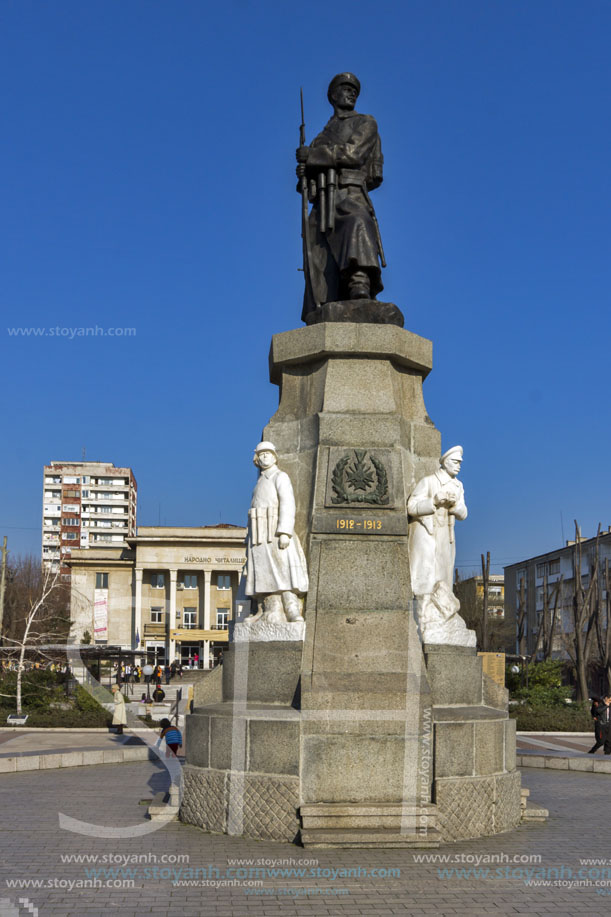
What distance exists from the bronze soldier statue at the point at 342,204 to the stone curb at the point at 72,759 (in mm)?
8971

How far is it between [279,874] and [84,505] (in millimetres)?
146403

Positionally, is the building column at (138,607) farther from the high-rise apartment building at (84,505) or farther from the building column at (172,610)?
the high-rise apartment building at (84,505)

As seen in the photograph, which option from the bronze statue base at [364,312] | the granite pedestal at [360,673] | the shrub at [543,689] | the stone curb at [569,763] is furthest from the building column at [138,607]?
the bronze statue base at [364,312]

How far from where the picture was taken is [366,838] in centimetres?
907

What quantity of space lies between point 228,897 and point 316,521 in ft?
14.4

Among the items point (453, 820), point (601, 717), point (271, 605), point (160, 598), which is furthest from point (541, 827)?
point (160, 598)

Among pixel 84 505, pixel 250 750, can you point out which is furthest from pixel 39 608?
pixel 84 505

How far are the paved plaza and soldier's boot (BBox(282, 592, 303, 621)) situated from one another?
7.81 feet

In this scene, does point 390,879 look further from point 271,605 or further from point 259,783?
point 271,605

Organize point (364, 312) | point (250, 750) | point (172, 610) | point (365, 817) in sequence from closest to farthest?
point (365, 817)
point (250, 750)
point (364, 312)
point (172, 610)

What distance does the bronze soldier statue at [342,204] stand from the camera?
12742 mm

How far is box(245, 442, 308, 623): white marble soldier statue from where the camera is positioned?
1080 centimetres

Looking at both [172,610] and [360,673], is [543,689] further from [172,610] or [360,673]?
[172,610]

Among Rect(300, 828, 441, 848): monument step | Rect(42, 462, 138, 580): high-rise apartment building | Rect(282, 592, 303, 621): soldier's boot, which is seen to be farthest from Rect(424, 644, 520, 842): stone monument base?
Rect(42, 462, 138, 580): high-rise apartment building
